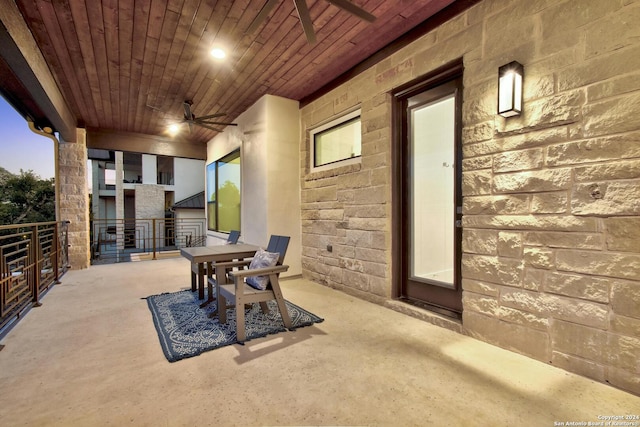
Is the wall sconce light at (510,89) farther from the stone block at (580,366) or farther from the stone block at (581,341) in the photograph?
the stone block at (580,366)

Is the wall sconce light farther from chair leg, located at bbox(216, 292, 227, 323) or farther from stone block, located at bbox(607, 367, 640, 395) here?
chair leg, located at bbox(216, 292, 227, 323)

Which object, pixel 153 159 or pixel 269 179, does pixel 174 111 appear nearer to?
pixel 269 179

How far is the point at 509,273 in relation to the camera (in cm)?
216

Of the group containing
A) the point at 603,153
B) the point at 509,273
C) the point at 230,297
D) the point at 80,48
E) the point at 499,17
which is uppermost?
the point at 80,48

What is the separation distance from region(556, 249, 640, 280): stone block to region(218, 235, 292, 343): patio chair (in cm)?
204

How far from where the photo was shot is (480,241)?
2336 millimetres

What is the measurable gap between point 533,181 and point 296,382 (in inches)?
83.5

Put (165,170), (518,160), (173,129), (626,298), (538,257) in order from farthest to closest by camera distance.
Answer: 1. (165,170)
2. (173,129)
3. (518,160)
4. (538,257)
5. (626,298)

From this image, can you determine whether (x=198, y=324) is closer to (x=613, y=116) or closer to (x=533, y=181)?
(x=533, y=181)

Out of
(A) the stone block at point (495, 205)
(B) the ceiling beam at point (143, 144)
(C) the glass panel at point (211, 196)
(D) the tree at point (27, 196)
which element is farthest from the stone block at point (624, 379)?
(D) the tree at point (27, 196)

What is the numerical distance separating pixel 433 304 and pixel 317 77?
320 cm

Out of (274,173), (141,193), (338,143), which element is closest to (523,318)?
(338,143)

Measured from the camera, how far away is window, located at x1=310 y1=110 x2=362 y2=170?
3811mm

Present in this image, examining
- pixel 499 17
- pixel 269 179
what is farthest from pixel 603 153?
pixel 269 179
